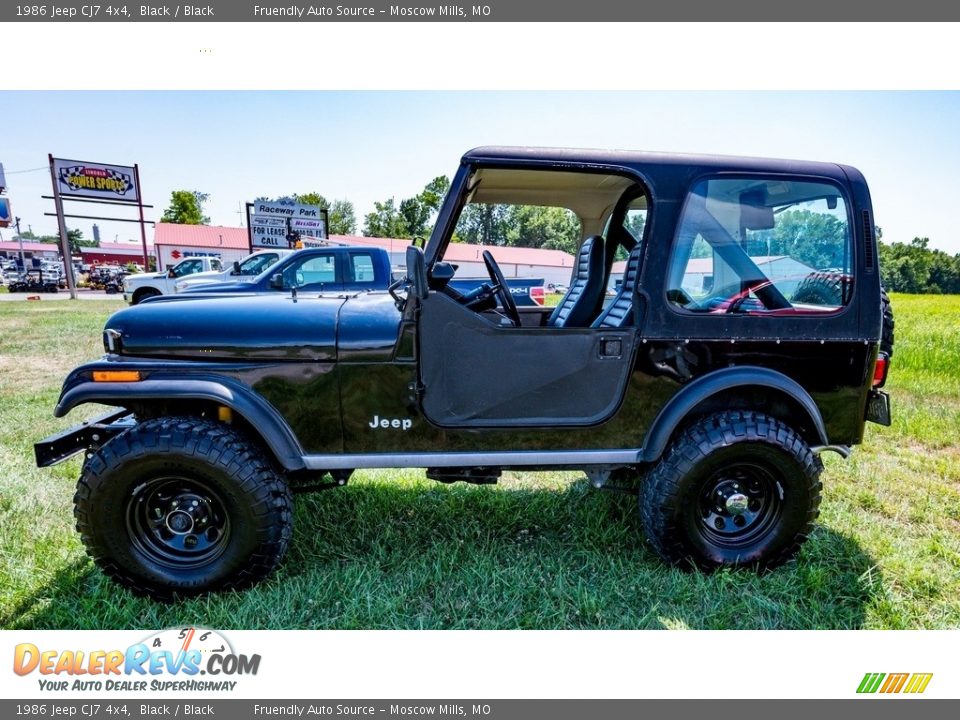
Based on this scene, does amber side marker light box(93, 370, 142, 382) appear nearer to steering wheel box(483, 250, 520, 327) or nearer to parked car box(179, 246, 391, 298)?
steering wheel box(483, 250, 520, 327)

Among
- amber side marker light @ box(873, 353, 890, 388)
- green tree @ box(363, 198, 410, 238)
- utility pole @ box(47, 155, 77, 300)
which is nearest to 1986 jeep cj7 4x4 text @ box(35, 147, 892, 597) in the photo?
amber side marker light @ box(873, 353, 890, 388)

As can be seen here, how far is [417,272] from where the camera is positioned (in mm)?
2219

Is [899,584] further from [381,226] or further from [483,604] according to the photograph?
[381,226]

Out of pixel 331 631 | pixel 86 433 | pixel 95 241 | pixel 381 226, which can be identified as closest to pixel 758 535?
pixel 331 631

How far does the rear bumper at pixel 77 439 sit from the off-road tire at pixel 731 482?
2657mm

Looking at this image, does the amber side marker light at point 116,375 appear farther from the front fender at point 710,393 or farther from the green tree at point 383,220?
the green tree at point 383,220

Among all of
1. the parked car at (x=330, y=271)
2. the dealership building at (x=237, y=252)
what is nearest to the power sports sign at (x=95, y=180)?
the dealership building at (x=237, y=252)

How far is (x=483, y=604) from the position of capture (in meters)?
2.36

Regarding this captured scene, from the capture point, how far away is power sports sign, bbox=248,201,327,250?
18734 millimetres

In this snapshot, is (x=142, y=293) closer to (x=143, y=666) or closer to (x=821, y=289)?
(x=143, y=666)

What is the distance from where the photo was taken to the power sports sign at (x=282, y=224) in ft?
61.5

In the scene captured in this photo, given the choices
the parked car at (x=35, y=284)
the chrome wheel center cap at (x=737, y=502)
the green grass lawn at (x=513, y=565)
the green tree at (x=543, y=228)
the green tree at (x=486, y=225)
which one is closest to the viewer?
the green grass lawn at (x=513, y=565)

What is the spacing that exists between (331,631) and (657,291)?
2078mm

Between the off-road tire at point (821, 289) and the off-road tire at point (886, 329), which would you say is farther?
the off-road tire at point (886, 329)
